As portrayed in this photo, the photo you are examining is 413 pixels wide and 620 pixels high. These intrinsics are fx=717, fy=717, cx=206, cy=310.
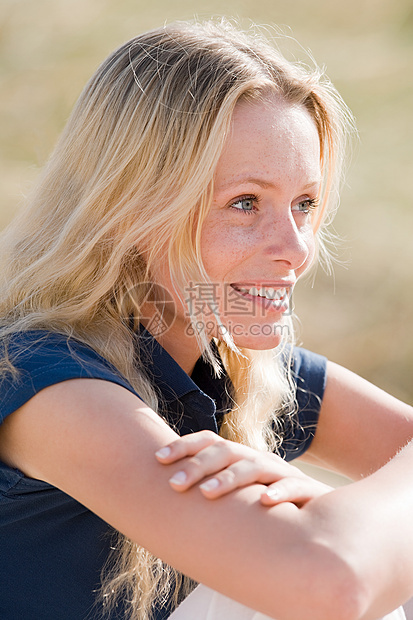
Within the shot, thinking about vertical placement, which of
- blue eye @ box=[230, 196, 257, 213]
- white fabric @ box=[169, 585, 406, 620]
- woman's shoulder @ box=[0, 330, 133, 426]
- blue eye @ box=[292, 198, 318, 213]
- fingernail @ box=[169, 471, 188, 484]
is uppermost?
blue eye @ box=[292, 198, 318, 213]

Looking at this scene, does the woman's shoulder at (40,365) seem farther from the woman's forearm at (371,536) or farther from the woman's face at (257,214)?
the woman's forearm at (371,536)

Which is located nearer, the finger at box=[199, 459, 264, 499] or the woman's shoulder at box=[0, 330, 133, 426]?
the finger at box=[199, 459, 264, 499]

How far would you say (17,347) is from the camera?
146 centimetres

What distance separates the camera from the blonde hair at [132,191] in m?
1.56

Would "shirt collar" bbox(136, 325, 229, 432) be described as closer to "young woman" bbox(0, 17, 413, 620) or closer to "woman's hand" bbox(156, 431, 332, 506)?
"young woman" bbox(0, 17, 413, 620)

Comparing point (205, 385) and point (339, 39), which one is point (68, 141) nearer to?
point (205, 385)

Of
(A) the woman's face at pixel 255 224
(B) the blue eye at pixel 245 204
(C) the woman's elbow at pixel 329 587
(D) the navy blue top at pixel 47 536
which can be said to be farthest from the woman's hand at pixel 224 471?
(B) the blue eye at pixel 245 204

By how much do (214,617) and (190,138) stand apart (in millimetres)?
989

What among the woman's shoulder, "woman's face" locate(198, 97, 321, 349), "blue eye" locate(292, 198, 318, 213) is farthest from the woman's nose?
the woman's shoulder

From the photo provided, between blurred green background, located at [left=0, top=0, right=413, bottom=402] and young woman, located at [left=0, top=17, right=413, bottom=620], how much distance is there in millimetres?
2546

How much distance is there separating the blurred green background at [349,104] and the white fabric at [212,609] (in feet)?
10.1

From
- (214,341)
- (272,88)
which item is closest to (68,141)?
(272,88)

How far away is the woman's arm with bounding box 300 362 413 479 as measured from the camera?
78.5 inches

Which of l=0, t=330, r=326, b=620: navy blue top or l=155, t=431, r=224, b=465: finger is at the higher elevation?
l=155, t=431, r=224, b=465: finger
